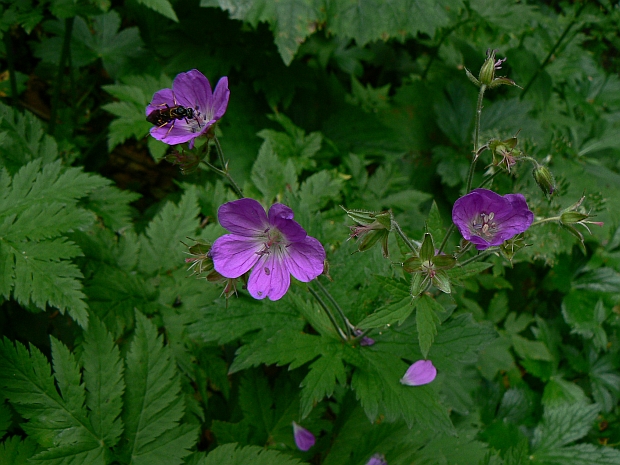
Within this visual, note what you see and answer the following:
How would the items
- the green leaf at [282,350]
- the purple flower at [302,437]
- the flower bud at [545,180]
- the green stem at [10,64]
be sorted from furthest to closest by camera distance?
1. the green stem at [10,64]
2. the purple flower at [302,437]
3. the green leaf at [282,350]
4. the flower bud at [545,180]

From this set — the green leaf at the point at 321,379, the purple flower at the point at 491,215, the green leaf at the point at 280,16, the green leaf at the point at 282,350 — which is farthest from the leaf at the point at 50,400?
the green leaf at the point at 280,16

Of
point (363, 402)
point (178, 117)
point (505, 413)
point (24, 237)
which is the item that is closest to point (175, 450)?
point (363, 402)

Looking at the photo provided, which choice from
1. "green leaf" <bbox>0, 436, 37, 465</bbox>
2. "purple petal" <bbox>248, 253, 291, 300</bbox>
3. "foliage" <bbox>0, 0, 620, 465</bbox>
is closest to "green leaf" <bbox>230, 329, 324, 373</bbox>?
"foliage" <bbox>0, 0, 620, 465</bbox>

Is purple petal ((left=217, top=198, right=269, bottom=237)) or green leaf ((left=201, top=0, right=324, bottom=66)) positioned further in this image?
green leaf ((left=201, top=0, right=324, bottom=66))

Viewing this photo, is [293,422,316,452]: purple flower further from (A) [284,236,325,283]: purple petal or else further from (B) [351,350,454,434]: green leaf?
(A) [284,236,325,283]: purple petal

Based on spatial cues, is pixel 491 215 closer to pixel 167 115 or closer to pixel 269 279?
pixel 269 279

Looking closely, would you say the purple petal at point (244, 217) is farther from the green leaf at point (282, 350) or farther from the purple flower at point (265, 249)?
→ the green leaf at point (282, 350)
